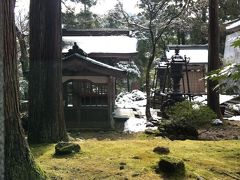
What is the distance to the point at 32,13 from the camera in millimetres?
8617

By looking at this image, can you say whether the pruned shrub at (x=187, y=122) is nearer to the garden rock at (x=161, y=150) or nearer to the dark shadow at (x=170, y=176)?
the garden rock at (x=161, y=150)

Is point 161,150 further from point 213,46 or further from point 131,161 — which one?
point 213,46

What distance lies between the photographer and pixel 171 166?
516cm

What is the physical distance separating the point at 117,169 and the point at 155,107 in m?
Answer: 19.7

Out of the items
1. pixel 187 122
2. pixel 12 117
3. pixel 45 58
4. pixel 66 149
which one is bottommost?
pixel 187 122

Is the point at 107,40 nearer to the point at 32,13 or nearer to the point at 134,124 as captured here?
the point at 134,124

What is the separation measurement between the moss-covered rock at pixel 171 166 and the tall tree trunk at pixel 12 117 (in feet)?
5.48

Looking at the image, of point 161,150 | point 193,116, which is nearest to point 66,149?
point 161,150

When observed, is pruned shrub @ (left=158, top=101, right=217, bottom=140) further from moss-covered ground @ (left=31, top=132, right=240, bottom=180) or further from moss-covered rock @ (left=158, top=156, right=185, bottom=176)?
moss-covered rock @ (left=158, top=156, right=185, bottom=176)

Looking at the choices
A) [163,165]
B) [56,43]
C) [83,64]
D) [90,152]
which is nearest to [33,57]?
[56,43]

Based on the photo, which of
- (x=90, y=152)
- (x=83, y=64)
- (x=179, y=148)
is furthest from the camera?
(x=83, y=64)

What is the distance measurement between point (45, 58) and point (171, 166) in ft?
14.6

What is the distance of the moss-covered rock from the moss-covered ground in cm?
12

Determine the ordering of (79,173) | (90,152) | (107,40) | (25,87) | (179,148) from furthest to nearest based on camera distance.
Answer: (107,40), (25,87), (179,148), (90,152), (79,173)
